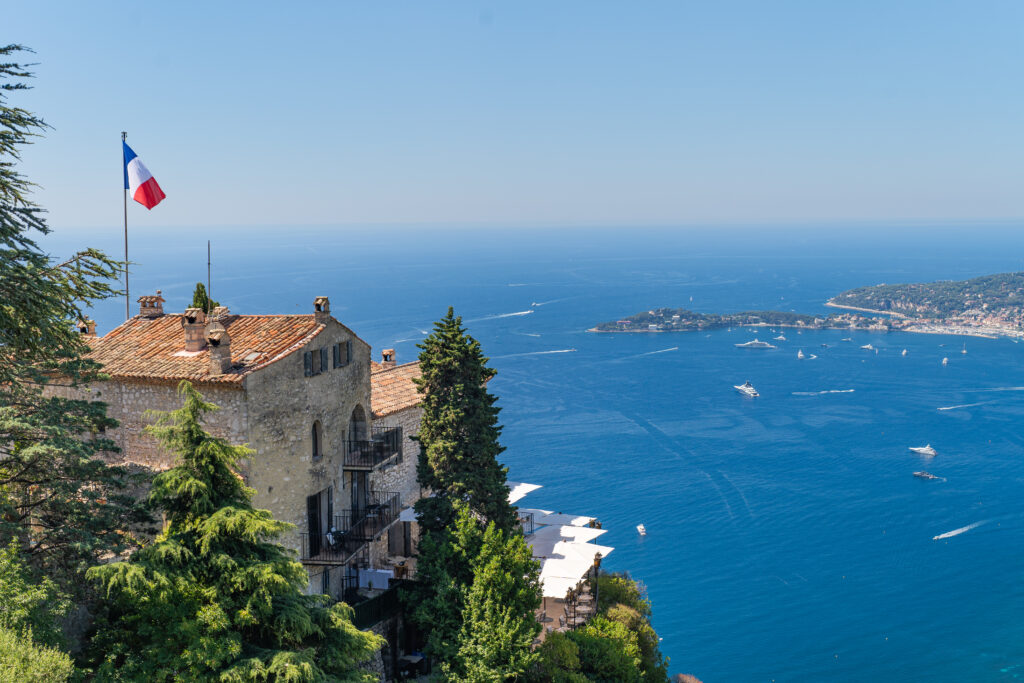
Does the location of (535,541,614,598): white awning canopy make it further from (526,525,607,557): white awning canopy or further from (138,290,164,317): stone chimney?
(138,290,164,317): stone chimney

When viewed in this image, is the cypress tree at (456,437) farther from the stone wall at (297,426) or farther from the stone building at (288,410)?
the stone wall at (297,426)

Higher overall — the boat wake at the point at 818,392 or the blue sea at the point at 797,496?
the boat wake at the point at 818,392

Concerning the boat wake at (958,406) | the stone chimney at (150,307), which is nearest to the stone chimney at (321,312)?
the stone chimney at (150,307)

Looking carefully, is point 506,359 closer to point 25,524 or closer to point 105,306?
point 105,306

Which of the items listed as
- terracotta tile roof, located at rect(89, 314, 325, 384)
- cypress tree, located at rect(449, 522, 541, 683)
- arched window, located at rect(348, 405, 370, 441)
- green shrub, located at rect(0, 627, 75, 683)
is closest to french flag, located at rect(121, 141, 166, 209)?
terracotta tile roof, located at rect(89, 314, 325, 384)

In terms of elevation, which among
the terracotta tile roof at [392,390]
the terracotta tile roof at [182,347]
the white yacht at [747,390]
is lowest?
the white yacht at [747,390]

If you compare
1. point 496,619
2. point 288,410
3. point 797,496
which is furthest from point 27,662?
point 797,496

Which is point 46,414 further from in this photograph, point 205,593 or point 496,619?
point 496,619
